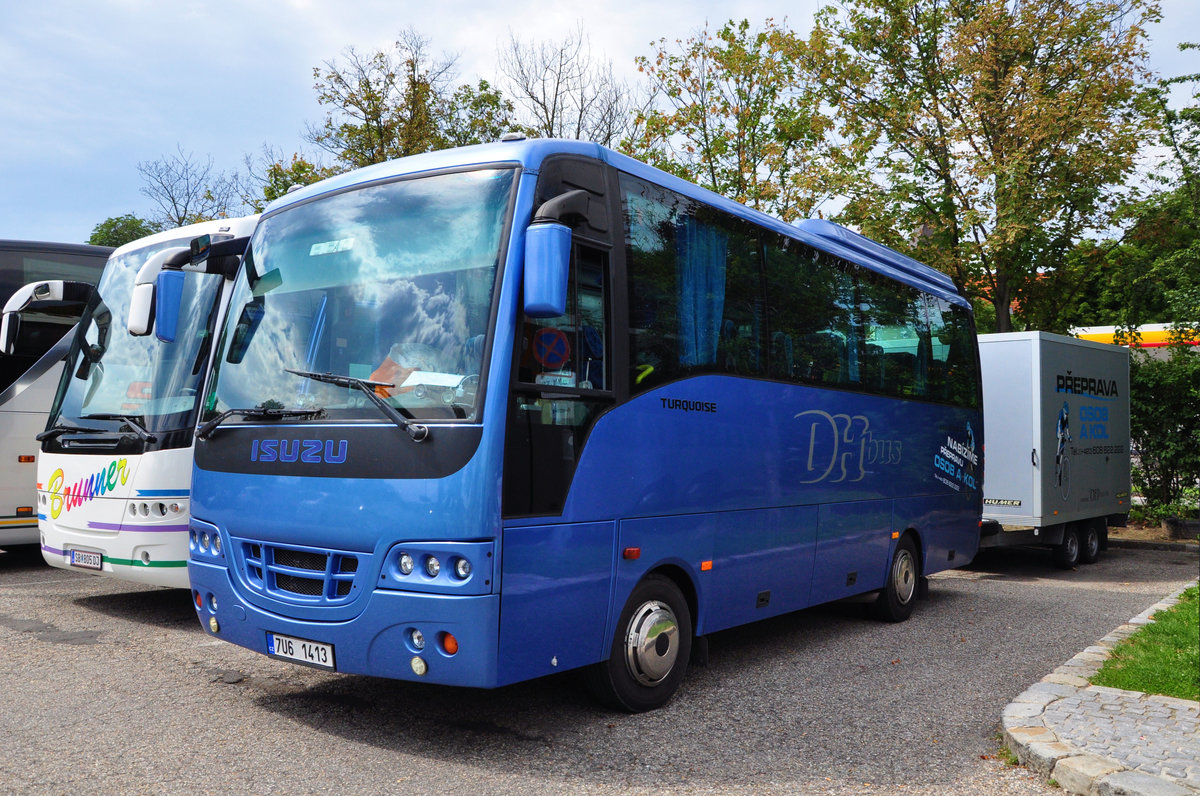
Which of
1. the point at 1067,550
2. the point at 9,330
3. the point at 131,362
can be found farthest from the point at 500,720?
the point at 1067,550

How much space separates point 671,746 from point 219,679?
9.98 ft

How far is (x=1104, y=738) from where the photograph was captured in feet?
16.7

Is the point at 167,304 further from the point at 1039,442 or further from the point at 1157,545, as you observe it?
the point at 1157,545

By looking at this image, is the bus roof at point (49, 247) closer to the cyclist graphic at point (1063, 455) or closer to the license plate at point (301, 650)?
the license plate at point (301, 650)

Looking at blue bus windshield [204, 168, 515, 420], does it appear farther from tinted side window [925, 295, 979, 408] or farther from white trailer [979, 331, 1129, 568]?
white trailer [979, 331, 1129, 568]

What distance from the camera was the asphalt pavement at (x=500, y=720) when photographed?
4.73 m

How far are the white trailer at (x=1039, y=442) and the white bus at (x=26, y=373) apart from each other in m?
10.9

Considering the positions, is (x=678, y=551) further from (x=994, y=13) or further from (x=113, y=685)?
(x=994, y=13)

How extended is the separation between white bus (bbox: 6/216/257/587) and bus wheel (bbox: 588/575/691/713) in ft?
12.6

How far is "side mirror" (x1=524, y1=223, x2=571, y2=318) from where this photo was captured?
15.6 feet

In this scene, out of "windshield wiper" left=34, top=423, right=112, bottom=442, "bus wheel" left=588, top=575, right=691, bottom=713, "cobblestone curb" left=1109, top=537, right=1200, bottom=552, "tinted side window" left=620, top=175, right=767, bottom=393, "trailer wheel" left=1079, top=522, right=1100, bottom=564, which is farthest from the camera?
"cobblestone curb" left=1109, top=537, right=1200, bottom=552

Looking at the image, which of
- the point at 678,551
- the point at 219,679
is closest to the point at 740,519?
the point at 678,551

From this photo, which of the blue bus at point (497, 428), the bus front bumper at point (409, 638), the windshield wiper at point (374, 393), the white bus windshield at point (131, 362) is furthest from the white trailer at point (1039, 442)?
the windshield wiper at point (374, 393)

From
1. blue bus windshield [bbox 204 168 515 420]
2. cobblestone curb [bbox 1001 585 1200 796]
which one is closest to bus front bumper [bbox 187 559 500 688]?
blue bus windshield [bbox 204 168 515 420]
